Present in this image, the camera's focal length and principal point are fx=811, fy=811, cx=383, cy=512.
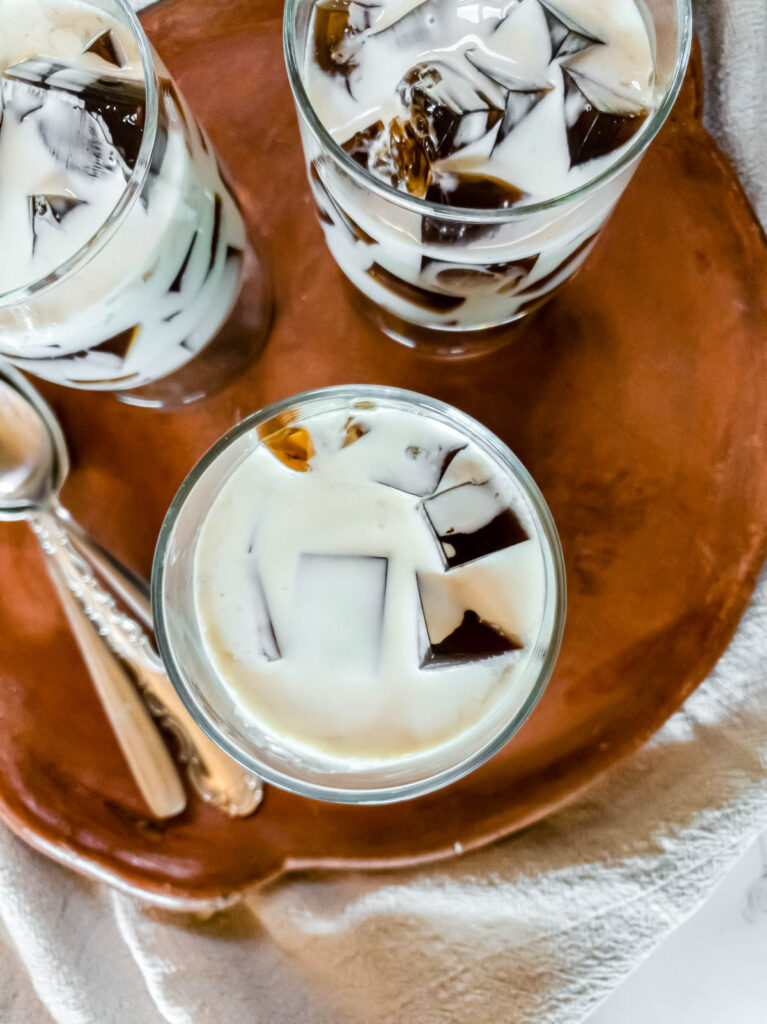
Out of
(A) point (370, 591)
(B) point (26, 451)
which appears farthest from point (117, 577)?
(A) point (370, 591)

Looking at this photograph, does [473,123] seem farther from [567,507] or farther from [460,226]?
[567,507]

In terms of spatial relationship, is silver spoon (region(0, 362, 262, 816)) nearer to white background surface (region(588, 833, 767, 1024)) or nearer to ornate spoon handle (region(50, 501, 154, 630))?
ornate spoon handle (region(50, 501, 154, 630))

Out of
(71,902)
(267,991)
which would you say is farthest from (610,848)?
(71,902)

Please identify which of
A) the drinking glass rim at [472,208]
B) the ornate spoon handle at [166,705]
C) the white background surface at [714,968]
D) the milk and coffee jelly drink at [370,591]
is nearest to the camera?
the drinking glass rim at [472,208]

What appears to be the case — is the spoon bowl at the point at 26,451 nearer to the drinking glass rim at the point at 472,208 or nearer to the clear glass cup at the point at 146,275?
the clear glass cup at the point at 146,275

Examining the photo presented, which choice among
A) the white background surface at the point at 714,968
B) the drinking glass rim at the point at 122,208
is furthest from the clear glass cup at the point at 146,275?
the white background surface at the point at 714,968

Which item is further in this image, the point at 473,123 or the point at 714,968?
the point at 714,968
